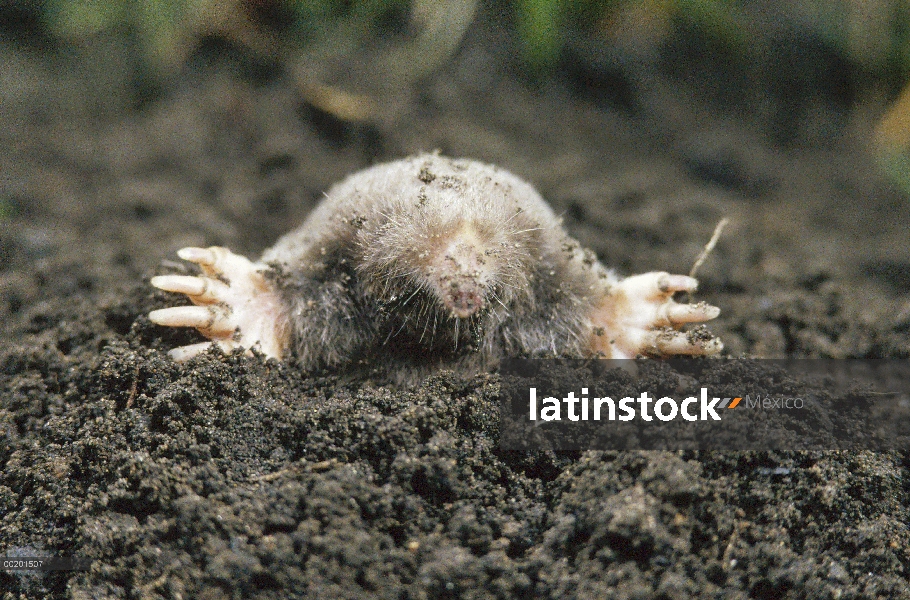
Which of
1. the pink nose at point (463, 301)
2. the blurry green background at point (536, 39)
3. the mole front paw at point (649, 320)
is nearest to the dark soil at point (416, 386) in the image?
the blurry green background at point (536, 39)

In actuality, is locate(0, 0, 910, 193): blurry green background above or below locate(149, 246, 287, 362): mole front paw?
above

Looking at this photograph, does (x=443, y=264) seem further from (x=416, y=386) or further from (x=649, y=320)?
(x=649, y=320)

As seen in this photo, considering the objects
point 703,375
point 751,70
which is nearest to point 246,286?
point 703,375

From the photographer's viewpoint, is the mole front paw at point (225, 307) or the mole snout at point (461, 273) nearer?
the mole snout at point (461, 273)

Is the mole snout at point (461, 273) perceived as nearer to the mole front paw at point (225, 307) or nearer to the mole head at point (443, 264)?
the mole head at point (443, 264)

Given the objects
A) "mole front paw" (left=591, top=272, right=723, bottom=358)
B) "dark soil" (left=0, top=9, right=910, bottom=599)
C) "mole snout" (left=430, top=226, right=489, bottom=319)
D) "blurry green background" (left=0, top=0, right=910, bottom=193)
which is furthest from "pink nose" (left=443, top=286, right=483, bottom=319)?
"blurry green background" (left=0, top=0, right=910, bottom=193)

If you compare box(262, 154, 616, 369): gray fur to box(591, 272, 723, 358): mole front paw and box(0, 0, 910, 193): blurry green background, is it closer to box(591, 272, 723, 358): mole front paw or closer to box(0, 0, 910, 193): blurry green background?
box(591, 272, 723, 358): mole front paw

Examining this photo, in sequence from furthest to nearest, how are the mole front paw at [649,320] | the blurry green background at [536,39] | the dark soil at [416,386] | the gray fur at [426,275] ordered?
1. the blurry green background at [536,39]
2. the mole front paw at [649,320]
3. the gray fur at [426,275]
4. the dark soil at [416,386]
